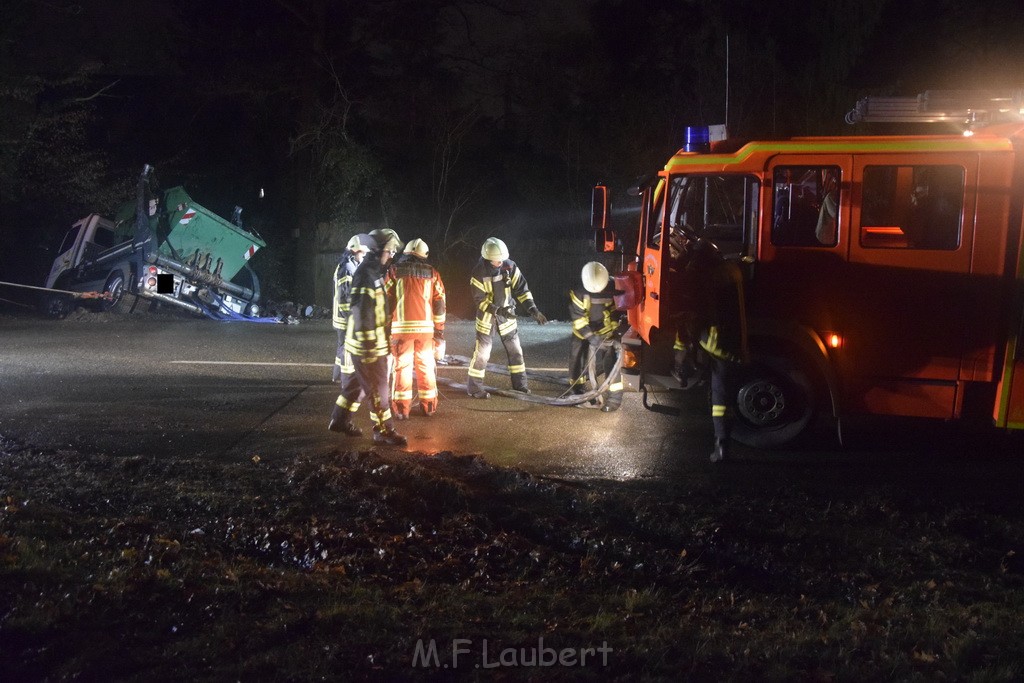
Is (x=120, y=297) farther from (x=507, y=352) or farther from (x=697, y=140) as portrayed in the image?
(x=697, y=140)

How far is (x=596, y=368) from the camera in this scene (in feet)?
31.3

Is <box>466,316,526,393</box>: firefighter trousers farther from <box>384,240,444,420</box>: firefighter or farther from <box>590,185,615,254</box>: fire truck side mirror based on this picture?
<box>590,185,615,254</box>: fire truck side mirror

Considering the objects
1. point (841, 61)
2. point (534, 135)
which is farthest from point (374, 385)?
point (534, 135)

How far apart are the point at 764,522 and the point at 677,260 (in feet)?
9.41

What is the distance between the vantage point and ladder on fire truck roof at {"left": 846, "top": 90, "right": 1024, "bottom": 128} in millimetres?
6688

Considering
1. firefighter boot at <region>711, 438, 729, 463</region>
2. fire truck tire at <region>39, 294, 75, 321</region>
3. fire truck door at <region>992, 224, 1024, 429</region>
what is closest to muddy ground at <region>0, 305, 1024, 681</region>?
firefighter boot at <region>711, 438, 729, 463</region>

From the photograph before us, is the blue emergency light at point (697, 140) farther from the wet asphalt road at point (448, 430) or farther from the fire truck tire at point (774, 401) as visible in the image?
the wet asphalt road at point (448, 430)

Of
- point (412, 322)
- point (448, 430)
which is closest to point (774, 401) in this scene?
point (448, 430)

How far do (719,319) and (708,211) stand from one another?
77.1 inches

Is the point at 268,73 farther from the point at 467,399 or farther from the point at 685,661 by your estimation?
the point at 685,661

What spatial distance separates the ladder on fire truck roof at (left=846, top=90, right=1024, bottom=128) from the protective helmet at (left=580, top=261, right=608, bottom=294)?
9.30 feet

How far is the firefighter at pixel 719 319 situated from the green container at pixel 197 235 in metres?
12.3

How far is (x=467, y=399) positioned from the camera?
9.86 m

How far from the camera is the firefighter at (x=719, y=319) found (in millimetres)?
7059
